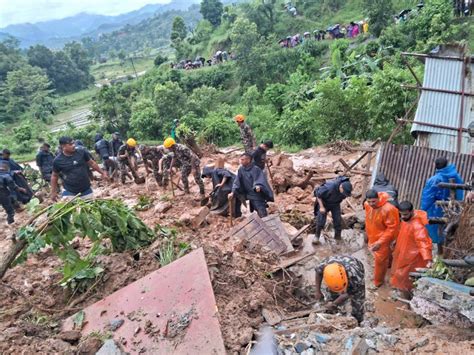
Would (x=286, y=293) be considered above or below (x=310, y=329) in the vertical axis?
below

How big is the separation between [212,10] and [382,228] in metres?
47.0

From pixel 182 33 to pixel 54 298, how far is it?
4821 centimetres

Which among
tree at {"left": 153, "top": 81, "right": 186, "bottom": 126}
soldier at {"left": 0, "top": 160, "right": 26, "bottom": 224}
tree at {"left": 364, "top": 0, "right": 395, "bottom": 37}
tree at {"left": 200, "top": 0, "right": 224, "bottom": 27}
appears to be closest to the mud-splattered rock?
soldier at {"left": 0, "top": 160, "right": 26, "bottom": 224}

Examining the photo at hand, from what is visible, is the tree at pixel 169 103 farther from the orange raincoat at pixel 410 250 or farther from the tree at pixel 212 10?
the tree at pixel 212 10

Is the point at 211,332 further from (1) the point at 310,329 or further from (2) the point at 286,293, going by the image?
(2) the point at 286,293

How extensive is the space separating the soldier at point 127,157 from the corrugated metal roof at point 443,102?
6726mm

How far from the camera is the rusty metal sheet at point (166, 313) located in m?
3.56

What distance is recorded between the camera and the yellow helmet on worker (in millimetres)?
4004

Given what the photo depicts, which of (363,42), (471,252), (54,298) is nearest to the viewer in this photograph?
(471,252)

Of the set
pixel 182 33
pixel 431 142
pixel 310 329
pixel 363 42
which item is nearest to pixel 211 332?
pixel 310 329

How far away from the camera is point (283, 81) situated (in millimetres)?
30156

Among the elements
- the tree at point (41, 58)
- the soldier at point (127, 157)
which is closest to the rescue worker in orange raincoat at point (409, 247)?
the soldier at point (127, 157)

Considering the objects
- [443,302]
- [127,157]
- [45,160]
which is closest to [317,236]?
[443,302]

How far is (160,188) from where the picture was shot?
10.2 m
